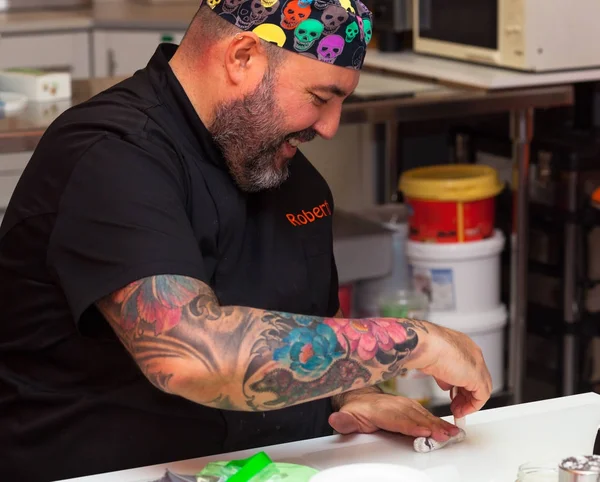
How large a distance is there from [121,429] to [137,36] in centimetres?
273

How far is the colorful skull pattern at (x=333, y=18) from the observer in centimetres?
132

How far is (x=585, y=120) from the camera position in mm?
2787

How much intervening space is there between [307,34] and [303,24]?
0.04 ft

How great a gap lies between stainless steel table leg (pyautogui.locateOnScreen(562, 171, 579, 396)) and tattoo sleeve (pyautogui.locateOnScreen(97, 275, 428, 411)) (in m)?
1.66

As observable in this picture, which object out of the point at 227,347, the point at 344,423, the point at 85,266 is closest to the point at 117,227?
the point at 85,266

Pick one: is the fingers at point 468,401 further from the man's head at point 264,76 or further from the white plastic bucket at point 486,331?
the white plastic bucket at point 486,331

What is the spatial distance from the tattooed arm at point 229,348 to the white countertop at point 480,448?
94mm

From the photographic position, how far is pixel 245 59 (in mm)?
1324

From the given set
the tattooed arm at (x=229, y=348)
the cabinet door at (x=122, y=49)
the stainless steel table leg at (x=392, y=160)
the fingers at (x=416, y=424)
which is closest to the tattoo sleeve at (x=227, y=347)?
the tattooed arm at (x=229, y=348)

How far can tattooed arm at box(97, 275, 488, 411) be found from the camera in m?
1.14

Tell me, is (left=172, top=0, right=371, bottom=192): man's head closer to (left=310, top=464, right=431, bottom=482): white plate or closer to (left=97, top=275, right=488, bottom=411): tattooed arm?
(left=97, top=275, right=488, bottom=411): tattooed arm

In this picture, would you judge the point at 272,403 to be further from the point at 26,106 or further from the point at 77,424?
the point at 26,106

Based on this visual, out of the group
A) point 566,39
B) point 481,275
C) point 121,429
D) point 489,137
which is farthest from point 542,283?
point 121,429

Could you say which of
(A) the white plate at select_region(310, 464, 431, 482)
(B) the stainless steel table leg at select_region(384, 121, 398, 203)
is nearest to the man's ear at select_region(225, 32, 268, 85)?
(A) the white plate at select_region(310, 464, 431, 482)
